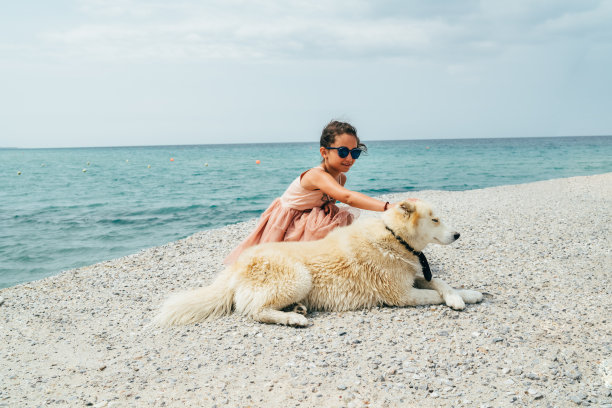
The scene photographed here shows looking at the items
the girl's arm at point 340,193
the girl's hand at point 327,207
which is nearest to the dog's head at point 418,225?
the girl's arm at point 340,193

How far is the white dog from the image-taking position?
14.0 feet

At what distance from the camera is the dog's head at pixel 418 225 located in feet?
14.2

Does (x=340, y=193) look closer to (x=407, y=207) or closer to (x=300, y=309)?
(x=407, y=207)

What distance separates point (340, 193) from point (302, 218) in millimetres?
837

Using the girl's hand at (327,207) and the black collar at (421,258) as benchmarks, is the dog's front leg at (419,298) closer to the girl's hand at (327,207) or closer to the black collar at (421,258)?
the black collar at (421,258)

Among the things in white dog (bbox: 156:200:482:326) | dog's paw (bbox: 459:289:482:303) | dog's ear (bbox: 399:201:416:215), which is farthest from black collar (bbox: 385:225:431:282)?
dog's paw (bbox: 459:289:482:303)

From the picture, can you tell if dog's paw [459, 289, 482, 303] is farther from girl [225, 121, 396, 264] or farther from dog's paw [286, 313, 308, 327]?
dog's paw [286, 313, 308, 327]

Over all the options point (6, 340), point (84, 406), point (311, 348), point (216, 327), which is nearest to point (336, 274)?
point (311, 348)

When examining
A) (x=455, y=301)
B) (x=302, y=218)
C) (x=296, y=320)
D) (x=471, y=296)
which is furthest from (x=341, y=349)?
(x=302, y=218)

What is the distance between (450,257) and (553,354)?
122 inches

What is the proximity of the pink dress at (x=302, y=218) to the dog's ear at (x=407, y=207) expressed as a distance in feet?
4.02

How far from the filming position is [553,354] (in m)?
3.46

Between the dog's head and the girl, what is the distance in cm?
63

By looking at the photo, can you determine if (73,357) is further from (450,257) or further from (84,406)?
(450,257)
